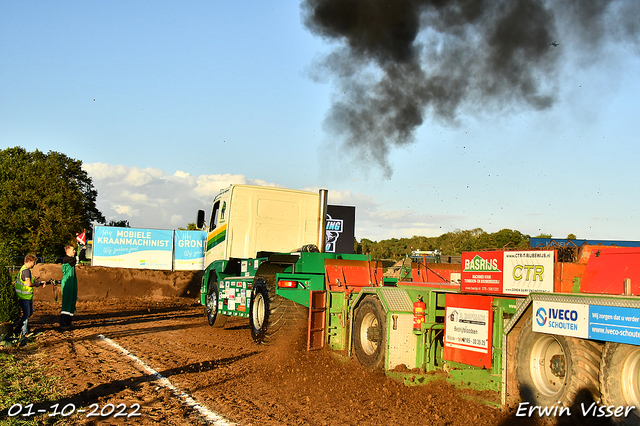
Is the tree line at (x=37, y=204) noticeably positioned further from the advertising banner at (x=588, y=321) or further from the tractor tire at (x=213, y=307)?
the advertising banner at (x=588, y=321)

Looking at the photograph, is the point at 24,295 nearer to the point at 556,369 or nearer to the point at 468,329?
the point at 468,329

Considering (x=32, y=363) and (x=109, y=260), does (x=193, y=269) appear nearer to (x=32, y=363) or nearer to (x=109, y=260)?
(x=109, y=260)

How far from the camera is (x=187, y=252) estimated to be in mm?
23891

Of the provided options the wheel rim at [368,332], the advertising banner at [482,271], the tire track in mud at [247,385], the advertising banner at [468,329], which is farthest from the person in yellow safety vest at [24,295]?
the advertising banner at [482,271]

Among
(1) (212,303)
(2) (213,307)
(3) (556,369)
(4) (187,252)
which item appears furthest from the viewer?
(4) (187,252)

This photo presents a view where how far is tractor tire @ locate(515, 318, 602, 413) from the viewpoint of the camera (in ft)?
15.4

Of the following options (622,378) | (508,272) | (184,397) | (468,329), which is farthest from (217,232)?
A: (622,378)

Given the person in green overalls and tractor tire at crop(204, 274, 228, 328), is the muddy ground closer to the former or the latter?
the person in green overalls

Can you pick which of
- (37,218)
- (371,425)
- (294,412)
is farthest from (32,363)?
(37,218)

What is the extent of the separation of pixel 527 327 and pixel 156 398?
164 inches

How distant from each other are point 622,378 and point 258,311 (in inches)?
292

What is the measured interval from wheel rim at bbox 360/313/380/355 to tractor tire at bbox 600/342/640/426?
3455 millimetres

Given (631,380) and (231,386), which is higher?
(631,380)

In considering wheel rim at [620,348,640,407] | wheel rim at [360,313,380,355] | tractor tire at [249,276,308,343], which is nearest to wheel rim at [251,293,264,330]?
tractor tire at [249,276,308,343]
